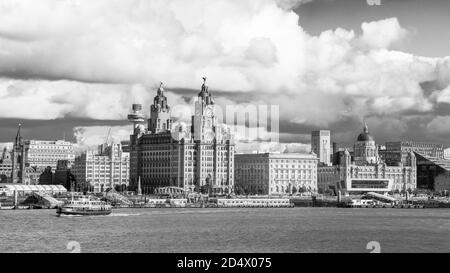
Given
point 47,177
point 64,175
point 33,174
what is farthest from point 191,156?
point 33,174

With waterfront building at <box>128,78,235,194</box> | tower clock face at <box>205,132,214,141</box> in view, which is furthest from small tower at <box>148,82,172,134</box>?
tower clock face at <box>205,132,214,141</box>

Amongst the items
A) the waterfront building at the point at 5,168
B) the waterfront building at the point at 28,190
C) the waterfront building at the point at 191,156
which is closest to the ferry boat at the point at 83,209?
the waterfront building at the point at 28,190

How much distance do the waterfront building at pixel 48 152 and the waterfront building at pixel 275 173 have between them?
3496 cm

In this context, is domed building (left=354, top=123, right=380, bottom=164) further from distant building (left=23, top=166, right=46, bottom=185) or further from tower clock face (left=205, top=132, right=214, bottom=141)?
distant building (left=23, top=166, right=46, bottom=185)

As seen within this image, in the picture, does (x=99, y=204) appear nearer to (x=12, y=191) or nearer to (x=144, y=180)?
(x=12, y=191)

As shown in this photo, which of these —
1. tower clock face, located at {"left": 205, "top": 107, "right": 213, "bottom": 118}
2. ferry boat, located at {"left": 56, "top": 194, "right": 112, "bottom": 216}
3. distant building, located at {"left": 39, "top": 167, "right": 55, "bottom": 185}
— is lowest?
ferry boat, located at {"left": 56, "top": 194, "right": 112, "bottom": 216}

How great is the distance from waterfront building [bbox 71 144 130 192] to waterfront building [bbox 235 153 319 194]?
697 inches

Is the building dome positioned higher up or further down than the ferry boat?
higher up

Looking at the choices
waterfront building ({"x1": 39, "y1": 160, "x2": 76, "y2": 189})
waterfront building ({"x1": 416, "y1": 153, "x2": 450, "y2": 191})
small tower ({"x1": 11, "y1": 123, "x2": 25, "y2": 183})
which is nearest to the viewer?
small tower ({"x1": 11, "y1": 123, "x2": 25, "y2": 183})

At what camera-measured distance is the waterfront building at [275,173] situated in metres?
98.4

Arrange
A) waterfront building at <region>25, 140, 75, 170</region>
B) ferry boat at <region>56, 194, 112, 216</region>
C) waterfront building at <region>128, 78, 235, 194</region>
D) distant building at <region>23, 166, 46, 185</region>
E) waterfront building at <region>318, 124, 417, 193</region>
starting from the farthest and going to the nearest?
waterfront building at <region>25, 140, 75, 170</region> → distant building at <region>23, 166, 46, 185</region> → waterfront building at <region>318, 124, 417, 193</region> → waterfront building at <region>128, 78, 235, 194</region> → ferry boat at <region>56, 194, 112, 216</region>

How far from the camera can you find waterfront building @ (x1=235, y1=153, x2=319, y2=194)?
323 feet

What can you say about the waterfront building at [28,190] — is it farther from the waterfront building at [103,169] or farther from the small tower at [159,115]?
the small tower at [159,115]
